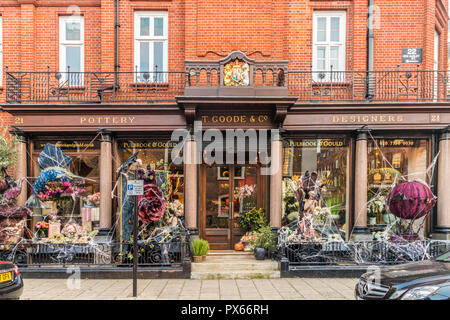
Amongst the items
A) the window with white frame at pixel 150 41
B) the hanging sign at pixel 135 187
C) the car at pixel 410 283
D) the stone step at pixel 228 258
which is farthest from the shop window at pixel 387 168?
the window with white frame at pixel 150 41

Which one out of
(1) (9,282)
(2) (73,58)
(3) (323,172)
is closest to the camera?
(1) (9,282)

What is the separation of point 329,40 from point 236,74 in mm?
3612

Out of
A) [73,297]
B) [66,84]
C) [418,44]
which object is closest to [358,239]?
[418,44]

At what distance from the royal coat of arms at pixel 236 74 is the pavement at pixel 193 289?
216 inches

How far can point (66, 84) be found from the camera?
10.1m

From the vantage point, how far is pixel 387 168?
9.90 m

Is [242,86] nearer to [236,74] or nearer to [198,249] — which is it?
[236,74]

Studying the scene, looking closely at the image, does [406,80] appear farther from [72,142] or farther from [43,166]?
[43,166]

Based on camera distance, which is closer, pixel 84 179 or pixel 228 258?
pixel 228 258

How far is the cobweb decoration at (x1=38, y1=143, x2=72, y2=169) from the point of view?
902cm

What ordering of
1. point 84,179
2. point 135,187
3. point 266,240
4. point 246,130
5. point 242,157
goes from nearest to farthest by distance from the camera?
point 135,187
point 266,240
point 246,130
point 84,179
point 242,157

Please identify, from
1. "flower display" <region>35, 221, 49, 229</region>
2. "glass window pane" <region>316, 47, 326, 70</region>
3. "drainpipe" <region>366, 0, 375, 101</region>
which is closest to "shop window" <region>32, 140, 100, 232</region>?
"flower display" <region>35, 221, 49, 229</region>

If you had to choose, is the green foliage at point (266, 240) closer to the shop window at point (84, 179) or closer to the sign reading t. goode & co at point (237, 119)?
the sign reading t. goode & co at point (237, 119)

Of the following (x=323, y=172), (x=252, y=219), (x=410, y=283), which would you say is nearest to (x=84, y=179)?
(x=252, y=219)
